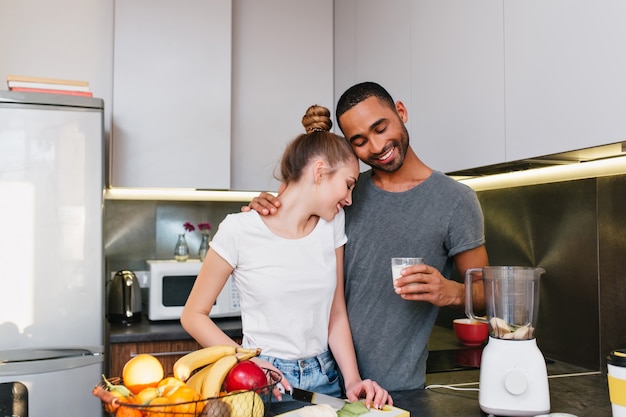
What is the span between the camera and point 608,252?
1819 mm

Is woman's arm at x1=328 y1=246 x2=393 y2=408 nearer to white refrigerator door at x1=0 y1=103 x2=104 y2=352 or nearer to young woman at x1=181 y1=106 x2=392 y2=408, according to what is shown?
young woman at x1=181 y1=106 x2=392 y2=408

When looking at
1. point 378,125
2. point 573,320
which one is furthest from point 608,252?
point 378,125

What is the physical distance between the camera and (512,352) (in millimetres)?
1218

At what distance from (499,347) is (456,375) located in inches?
22.7

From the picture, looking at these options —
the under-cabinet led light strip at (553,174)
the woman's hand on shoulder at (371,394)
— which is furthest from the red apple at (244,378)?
the under-cabinet led light strip at (553,174)

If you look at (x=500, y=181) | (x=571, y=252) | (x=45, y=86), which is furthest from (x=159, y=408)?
(x=45, y=86)

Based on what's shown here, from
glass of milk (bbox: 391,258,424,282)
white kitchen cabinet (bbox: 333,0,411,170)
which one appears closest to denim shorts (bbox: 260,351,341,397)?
glass of milk (bbox: 391,258,424,282)

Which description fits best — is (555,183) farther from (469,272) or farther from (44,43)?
(44,43)

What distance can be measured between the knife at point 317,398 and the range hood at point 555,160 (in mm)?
823

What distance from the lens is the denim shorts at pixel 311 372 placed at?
1408 mm

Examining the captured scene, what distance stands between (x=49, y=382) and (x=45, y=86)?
111cm

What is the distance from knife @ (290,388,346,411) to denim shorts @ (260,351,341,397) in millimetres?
164

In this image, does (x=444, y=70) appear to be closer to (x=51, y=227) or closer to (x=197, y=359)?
(x=197, y=359)

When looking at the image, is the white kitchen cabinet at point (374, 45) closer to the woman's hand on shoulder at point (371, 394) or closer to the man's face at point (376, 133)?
the man's face at point (376, 133)
